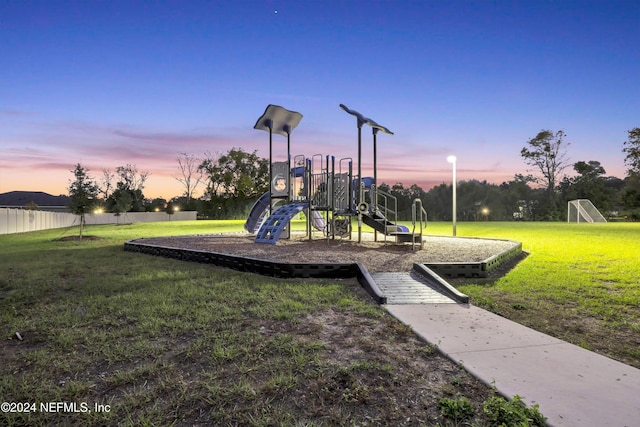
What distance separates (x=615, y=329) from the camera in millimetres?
4699

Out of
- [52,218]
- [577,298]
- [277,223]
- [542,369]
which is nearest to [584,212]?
[277,223]

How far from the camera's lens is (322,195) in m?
14.8

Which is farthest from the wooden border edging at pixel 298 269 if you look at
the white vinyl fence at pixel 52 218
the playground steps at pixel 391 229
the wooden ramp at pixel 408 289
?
the white vinyl fence at pixel 52 218

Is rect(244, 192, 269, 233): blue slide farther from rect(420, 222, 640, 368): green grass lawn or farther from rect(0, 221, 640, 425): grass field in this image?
rect(420, 222, 640, 368): green grass lawn

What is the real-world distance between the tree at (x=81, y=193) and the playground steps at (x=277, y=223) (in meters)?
10.7

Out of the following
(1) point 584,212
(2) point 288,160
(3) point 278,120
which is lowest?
(1) point 584,212

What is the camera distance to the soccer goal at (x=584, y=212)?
1231 inches

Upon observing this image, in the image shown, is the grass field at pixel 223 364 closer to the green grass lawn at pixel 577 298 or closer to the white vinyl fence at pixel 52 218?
the green grass lawn at pixel 577 298

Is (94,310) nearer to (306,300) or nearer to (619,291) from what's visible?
(306,300)

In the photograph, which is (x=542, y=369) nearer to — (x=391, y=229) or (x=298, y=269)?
(x=298, y=269)

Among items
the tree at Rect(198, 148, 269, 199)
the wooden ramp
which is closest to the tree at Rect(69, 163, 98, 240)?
the wooden ramp

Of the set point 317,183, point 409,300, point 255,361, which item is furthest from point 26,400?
point 317,183

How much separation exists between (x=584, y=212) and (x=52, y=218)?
45439mm

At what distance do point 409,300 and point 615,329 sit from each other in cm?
261
